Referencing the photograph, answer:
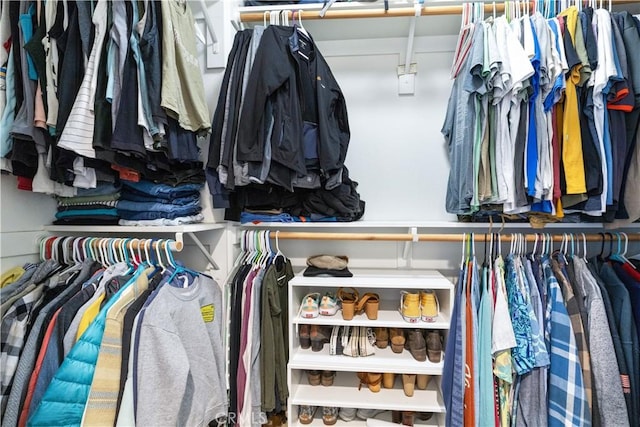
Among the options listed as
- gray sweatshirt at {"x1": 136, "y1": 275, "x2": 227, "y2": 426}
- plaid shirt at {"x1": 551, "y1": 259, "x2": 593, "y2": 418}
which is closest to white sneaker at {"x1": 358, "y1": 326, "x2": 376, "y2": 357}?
gray sweatshirt at {"x1": 136, "y1": 275, "x2": 227, "y2": 426}

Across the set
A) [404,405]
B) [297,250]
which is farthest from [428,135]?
[404,405]

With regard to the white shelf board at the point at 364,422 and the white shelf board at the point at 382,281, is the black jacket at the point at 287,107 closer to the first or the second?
the white shelf board at the point at 382,281

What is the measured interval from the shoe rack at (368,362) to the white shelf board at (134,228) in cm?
40

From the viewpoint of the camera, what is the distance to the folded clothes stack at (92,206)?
3.54ft

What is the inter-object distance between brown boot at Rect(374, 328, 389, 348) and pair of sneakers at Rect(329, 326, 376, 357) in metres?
0.02

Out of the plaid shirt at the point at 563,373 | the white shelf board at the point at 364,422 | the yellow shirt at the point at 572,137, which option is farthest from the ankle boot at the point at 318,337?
the yellow shirt at the point at 572,137

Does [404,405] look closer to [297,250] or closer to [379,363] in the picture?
[379,363]

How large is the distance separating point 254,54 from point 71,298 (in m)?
1.03

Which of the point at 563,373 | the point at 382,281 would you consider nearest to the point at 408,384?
the point at 382,281

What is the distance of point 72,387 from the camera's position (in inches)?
30.0

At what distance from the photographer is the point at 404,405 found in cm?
102

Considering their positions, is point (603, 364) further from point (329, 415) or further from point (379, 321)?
point (329, 415)

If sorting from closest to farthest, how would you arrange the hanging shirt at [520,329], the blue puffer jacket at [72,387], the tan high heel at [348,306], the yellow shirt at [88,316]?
the blue puffer jacket at [72,387] < the yellow shirt at [88,316] < the hanging shirt at [520,329] < the tan high heel at [348,306]

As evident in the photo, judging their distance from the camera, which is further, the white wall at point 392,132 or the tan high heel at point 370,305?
the white wall at point 392,132
